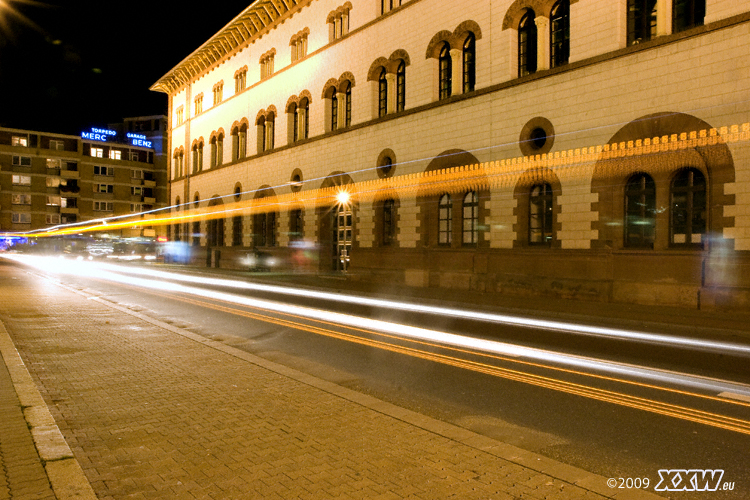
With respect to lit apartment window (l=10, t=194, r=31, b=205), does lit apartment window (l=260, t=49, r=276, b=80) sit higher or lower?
higher

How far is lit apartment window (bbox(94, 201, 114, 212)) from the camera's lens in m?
78.4

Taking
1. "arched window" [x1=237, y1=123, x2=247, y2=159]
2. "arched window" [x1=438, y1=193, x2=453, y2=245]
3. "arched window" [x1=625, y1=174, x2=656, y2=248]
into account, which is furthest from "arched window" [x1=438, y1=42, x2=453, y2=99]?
"arched window" [x1=237, y1=123, x2=247, y2=159]

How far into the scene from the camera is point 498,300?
17.7 meters

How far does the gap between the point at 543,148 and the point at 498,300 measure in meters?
5.51

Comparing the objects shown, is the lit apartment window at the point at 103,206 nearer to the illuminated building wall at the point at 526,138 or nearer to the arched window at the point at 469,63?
the illuminated building wall at the point at 526,138

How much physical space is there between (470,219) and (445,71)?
6523mm

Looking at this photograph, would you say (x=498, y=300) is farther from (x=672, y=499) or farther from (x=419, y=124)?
(x=672, y=499)

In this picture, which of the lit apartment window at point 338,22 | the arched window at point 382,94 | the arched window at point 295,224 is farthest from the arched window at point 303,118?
the arched window at point 382,94

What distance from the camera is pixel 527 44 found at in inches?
787

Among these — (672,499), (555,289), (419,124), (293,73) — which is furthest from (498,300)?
(293,73)

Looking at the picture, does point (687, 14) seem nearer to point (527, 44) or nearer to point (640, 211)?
point (527, 44)

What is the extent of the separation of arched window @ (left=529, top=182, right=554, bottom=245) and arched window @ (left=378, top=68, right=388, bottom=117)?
9798 mm

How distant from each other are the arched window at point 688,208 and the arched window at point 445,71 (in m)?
10.2

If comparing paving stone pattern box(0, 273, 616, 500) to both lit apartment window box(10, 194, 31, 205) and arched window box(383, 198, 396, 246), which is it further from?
lit apartment window box(10, 194, 31, 205)
